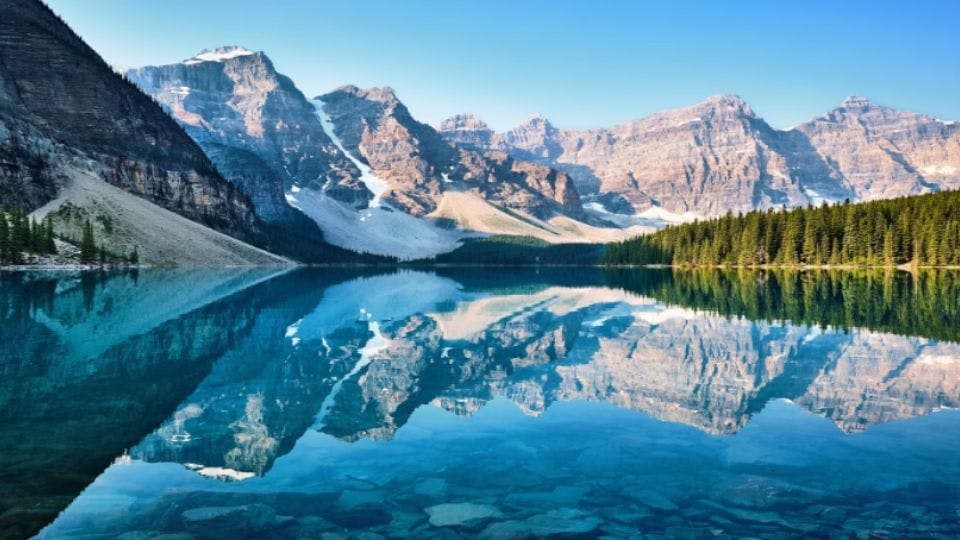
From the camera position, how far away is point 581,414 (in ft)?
61.5

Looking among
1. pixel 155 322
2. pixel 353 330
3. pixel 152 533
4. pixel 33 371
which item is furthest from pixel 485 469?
pixel 155 322

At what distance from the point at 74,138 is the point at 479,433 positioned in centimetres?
18552

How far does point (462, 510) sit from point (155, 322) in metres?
32.7

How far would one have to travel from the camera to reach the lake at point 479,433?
35.4ft

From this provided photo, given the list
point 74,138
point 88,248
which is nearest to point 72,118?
point 74,138

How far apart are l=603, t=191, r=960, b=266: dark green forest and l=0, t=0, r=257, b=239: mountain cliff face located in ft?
480

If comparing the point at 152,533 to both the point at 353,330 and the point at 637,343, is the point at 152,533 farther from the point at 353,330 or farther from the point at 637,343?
the point at 353,330

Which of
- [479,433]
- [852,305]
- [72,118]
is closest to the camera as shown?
[479,433]

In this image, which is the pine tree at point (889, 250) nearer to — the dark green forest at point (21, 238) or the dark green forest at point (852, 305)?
the dark green forest at point (852, 305)

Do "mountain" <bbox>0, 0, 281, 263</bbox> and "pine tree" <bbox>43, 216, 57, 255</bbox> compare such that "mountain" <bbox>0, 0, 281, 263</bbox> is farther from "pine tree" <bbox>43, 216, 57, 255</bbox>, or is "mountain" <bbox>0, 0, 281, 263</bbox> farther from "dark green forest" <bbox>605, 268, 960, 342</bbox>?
"dark green forest" <bbox>605, 268, 960, 342</bbox>

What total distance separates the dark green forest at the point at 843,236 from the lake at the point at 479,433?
80.6 meters

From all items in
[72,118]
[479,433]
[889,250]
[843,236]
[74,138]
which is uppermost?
[72,118]

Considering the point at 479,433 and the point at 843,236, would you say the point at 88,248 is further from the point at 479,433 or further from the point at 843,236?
the point at 843,236

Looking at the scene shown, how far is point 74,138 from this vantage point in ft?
537
